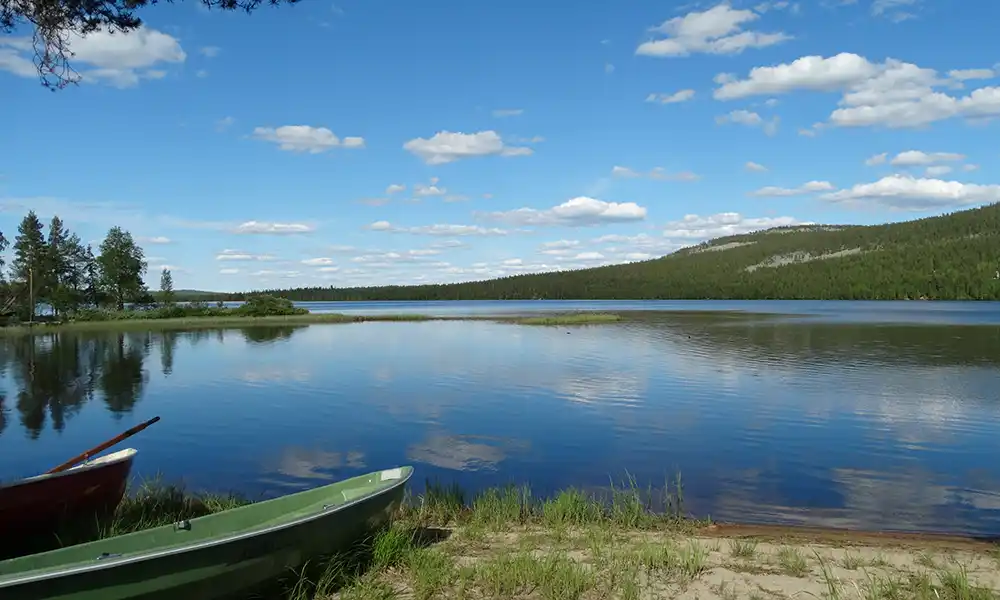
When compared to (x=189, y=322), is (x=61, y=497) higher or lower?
lower

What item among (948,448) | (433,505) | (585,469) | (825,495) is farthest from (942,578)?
(948,448)

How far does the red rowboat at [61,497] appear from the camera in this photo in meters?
9.62

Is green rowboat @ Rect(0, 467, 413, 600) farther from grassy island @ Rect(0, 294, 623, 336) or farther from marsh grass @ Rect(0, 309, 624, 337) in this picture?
marsh grass @ Rect(0, 309, 624, 337)

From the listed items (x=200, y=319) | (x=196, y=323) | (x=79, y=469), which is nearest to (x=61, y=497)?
(x=79, y=469)

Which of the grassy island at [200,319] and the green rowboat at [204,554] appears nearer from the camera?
the green rowboat at [204,554]

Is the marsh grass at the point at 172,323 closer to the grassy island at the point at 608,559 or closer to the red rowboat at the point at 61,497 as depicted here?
the red rowboat at the point at 61,497

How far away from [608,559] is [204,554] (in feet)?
17.0

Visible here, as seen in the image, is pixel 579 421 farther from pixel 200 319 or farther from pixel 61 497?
pixel 200 319

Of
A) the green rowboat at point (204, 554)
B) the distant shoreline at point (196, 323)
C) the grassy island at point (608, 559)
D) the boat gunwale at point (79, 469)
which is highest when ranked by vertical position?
the distant shoreline at point (196, 323)

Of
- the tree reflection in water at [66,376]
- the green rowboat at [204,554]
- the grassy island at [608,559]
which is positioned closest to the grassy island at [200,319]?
the tree reflection in water at [66,376]

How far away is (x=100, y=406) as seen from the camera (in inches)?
1152

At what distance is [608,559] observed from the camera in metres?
9.96

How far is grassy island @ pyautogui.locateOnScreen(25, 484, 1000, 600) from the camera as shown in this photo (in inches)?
345

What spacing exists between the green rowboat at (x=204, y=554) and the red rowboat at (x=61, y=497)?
8.05ft
